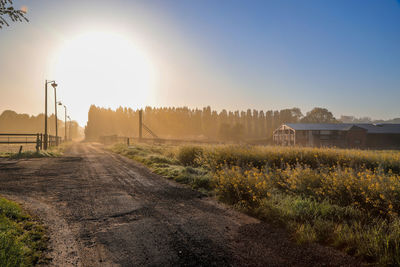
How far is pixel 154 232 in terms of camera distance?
164 inches

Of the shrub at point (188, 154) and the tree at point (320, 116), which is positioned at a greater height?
the tree at point (320, 116)

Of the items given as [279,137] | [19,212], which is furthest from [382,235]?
[279,137]

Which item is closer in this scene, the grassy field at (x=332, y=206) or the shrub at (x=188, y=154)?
the grassy field at (x=332, y=206)

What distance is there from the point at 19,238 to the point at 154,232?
229 centimetres

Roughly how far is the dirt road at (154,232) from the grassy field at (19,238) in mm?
213

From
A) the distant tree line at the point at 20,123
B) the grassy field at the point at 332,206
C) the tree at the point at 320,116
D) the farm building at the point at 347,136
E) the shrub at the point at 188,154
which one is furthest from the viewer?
the distant tree line at the point at 20,123

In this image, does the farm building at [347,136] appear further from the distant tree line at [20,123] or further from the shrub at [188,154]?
the distant tree line at [20,123]

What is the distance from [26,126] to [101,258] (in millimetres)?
190541

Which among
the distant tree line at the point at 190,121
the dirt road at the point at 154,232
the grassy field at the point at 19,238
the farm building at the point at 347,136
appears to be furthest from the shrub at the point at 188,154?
the distant tree line at the point at 190,121

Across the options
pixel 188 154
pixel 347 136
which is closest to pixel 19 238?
pixel 188 154

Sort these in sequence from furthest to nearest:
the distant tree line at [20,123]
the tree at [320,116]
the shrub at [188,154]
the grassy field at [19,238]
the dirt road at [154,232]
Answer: the distant tree line at [20,123], the tree at [320,116], the shrub at [188,154], the dirt road at [154,232], the grassy field at [19,238]

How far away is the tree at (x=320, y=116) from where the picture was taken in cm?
10119

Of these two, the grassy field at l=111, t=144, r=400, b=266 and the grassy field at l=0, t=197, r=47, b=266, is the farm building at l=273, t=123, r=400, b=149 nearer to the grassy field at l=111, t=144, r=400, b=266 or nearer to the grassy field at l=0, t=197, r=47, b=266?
the grassy field at l=111, t=144, r=400, b=266

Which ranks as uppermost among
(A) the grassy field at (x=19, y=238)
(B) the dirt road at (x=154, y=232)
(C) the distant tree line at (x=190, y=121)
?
(C) the distant tree line at (x=190, y=121)
